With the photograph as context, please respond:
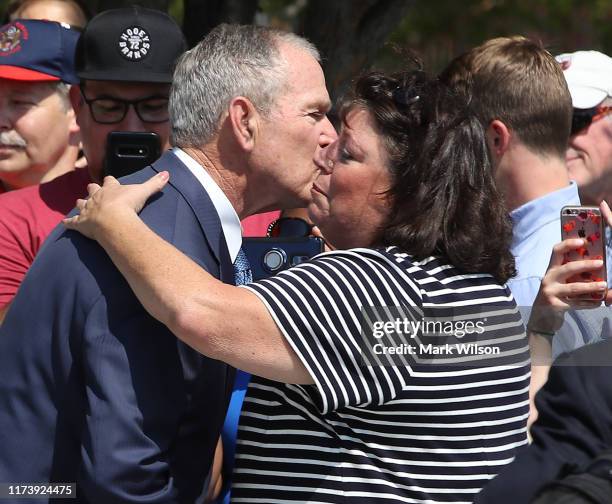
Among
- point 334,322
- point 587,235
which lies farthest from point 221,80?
point 587,235

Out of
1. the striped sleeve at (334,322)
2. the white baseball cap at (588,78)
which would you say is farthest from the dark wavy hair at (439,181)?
the white baseball cap at (588,78)

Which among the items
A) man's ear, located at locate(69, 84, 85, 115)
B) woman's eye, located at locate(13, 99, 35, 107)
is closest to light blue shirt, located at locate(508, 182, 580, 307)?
man's ear, located at locate(69, 84, 85, 115)

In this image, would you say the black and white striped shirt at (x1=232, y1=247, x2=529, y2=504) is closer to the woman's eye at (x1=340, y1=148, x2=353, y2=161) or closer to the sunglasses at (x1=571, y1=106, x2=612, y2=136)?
the woman's eye at (x1=340, y1=148, x2=353, y2=161)

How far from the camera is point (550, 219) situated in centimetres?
330

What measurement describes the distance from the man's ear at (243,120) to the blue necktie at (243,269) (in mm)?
371

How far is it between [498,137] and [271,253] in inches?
33.6

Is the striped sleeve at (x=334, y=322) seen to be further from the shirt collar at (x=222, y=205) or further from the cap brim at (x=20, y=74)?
the cap brim at (x=20, y=74)

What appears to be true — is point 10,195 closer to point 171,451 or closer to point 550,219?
point 171,451

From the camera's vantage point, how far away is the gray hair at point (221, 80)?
271 cm

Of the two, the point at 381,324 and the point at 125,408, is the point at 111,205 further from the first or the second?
the point at 381,324

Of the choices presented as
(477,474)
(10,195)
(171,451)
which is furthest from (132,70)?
(477,474)

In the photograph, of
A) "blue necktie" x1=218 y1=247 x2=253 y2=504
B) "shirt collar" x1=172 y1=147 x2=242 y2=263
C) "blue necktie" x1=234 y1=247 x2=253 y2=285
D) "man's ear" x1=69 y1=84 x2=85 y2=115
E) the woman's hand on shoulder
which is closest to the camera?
the woman's hand on shoulder

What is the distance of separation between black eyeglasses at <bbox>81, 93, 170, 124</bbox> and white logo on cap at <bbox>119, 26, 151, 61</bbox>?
14 cm

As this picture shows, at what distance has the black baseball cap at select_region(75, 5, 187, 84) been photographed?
3.47 metres
